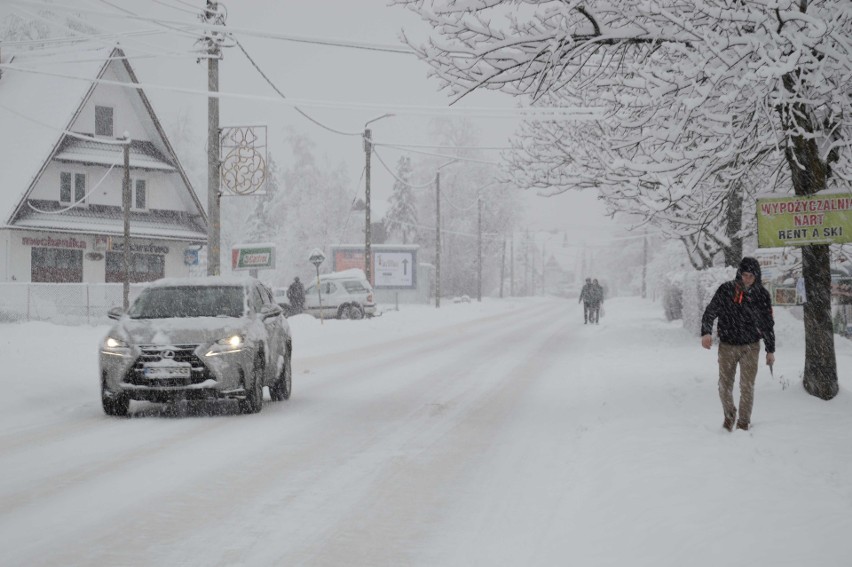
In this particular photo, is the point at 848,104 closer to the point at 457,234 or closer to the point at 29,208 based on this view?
the point at 29,208

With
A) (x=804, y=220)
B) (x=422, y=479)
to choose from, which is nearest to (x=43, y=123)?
(x=804, y=220)

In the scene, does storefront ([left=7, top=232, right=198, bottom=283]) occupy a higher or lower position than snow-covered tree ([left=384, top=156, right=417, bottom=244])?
lower

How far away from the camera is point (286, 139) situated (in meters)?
93.2

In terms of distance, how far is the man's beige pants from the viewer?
8.70 m

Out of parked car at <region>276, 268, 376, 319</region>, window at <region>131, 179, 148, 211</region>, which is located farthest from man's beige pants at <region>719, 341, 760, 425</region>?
window at <region>131, 179, 148, 211</region>

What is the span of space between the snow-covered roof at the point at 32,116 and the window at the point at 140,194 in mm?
4597

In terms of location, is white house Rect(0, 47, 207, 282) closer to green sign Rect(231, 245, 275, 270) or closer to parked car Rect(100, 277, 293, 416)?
green sign Rect(231, 245, 275, 270)

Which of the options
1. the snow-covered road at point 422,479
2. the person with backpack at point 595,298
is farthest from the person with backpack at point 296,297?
the snow-covered road at point 422,479

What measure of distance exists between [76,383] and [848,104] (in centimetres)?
1124

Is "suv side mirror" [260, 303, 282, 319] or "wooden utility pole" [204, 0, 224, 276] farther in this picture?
"wooden utility pole" [204, 0, 224, 276]

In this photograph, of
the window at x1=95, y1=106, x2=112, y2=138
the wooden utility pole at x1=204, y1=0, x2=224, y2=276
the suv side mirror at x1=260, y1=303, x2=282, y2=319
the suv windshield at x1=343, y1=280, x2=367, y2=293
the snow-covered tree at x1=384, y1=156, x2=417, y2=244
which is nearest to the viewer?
the suv side mirror at x1=260, y1=303, x2=282, y2=319

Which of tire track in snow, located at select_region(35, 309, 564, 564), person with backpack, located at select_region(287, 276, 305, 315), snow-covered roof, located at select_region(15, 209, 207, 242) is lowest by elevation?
tire track in snow, located at select_region(35, 309, 564, 564)

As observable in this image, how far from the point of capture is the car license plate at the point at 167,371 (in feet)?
34.4

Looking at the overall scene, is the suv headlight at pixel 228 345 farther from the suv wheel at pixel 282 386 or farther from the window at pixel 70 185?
the window at pixel 70 185
